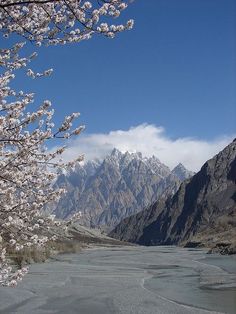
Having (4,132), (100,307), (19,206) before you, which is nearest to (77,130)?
(4,132)

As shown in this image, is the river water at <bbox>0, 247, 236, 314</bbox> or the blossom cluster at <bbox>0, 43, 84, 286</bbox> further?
the river water at <bbox>0, 247, 236, 314</bbox>

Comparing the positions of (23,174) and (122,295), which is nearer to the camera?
(23,174)

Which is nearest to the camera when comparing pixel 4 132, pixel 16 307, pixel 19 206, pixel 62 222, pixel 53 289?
pixel 4 132

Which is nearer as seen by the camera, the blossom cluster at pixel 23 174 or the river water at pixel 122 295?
the blossom cluster at pixel 23 174

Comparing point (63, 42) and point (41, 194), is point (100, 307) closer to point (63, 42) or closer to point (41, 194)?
point (41, 194)

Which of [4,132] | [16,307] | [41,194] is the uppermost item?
[4,132]

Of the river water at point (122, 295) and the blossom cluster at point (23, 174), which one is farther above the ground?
the blossom cluster at point (23, 174)

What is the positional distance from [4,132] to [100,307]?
1899cm

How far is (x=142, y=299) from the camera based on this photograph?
2858 centimetres

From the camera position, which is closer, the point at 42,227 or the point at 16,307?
the point at 42,227

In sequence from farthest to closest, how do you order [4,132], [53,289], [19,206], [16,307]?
[53,289], [16,307], [19,206], [4,132]

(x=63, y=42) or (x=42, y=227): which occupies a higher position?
(x=63, y=42)

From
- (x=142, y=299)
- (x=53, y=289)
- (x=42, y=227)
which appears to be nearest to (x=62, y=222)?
(x=42, y=227)

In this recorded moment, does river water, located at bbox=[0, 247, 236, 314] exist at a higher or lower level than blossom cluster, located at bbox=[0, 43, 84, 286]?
lower
